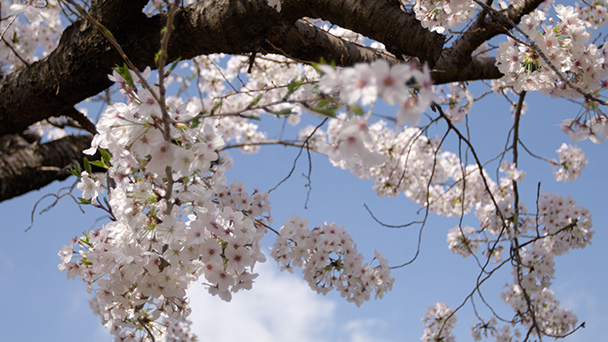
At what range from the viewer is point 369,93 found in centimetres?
60

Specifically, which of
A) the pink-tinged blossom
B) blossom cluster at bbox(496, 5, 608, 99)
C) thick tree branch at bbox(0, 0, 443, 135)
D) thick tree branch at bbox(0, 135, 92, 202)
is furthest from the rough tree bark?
the pink-tinged blossom

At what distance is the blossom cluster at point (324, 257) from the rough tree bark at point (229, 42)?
0.88 metres

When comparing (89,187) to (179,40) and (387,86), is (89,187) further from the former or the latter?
(387,86)


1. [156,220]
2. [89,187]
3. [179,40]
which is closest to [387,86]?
[156,220]

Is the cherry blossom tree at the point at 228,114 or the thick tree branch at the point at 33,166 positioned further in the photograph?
A: the thick tree branch at the point at 33,166

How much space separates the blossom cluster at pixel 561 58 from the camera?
1.42 metres

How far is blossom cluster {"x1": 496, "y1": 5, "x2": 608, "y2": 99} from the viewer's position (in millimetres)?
1424

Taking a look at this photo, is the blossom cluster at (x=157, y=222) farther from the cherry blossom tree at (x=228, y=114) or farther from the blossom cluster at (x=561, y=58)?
the blossom cluster at (x=561, y=58)

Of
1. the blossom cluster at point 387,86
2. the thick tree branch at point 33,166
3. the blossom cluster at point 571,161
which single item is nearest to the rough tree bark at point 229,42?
the thick tree branch at point 33,166

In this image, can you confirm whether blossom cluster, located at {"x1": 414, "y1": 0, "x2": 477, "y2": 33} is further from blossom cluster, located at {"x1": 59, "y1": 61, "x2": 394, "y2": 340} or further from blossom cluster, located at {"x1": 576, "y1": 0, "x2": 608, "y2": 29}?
blossom cluster, located at {"x1": 576, "y1": 0, "x2": 608, "y2": 29}

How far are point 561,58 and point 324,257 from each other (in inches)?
50.4

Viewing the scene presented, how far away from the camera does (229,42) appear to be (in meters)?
1.94

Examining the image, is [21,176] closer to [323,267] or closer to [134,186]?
[134,186]

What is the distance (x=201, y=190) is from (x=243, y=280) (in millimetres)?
404
